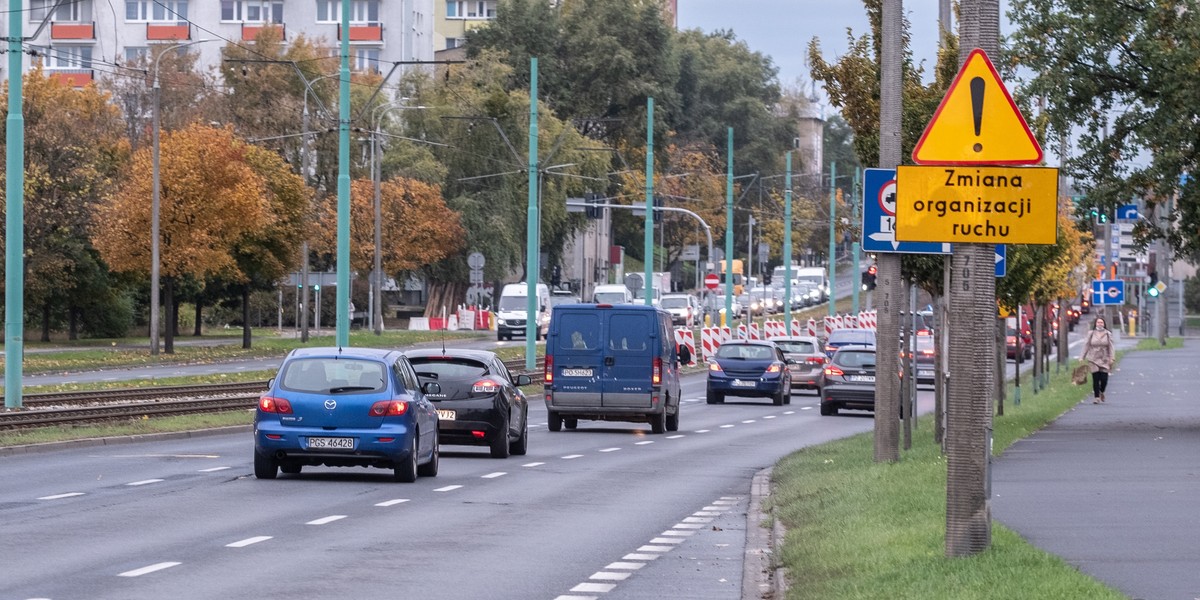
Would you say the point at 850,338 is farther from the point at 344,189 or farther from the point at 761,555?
the point at 761,555

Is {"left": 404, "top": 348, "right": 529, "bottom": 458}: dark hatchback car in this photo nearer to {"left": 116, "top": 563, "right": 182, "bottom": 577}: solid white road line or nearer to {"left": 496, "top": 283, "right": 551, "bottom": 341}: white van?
{"left": 116, "top": 563, "right": 182, "bottom": 577}: solid white road line

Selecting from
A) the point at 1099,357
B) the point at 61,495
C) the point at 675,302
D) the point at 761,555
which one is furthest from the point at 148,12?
the point at 761,555

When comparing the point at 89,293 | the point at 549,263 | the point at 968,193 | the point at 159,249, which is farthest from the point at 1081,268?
the point at 968,193

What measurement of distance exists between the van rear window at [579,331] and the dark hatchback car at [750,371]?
494 inches

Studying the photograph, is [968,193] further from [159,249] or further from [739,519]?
[159,249]

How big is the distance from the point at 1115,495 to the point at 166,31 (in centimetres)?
10690

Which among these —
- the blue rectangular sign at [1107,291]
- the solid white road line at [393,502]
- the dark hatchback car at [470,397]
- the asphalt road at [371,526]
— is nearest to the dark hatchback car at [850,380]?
the asphalt road at [371,526]

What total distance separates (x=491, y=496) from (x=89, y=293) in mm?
51153

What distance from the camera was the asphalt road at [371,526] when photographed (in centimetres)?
1238

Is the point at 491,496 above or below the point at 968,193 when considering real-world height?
below

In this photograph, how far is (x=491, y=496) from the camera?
64.4ft

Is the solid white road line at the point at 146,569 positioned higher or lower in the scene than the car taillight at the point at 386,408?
lower

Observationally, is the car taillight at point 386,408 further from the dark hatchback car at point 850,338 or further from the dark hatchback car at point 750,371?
the dark hatchback car at point 850,338

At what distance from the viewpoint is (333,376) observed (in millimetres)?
20906
